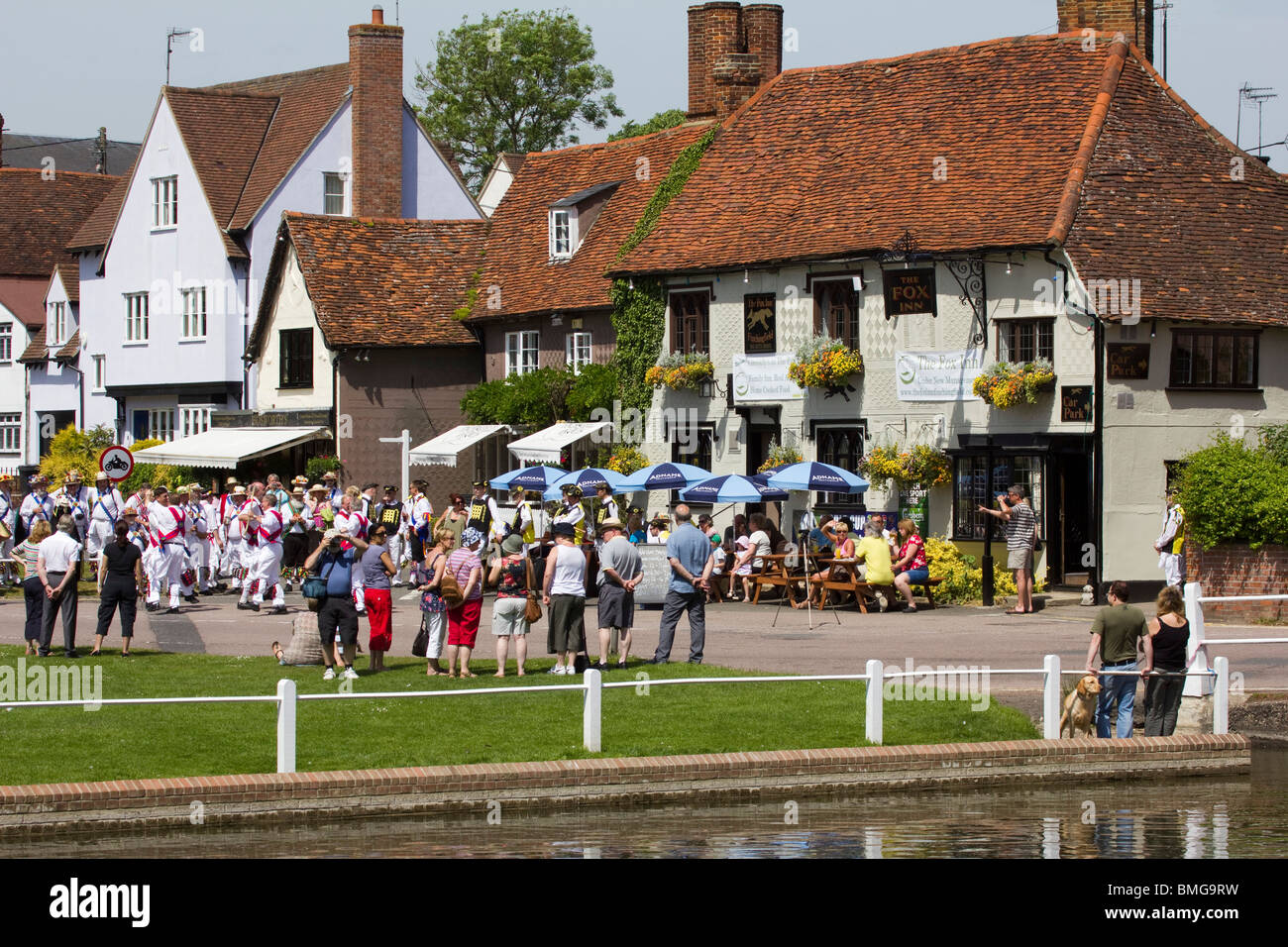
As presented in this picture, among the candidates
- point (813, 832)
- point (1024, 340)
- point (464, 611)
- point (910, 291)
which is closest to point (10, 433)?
point (910, 291)

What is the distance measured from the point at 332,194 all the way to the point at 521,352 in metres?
11.4

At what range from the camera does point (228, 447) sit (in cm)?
4553

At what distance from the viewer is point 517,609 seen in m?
19.6

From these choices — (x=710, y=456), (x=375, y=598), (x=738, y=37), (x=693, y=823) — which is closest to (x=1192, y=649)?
(x=693, y=823)

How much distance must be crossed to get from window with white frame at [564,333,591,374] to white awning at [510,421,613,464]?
1.48 meters

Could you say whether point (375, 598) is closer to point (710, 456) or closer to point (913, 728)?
point (913, 728)

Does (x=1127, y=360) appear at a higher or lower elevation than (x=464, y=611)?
higher

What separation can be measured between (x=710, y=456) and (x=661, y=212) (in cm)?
573

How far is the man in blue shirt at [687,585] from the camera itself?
20781 millimetres

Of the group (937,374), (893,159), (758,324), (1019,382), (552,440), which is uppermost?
(893,159)

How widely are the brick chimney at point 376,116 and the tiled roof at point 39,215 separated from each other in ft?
62.6

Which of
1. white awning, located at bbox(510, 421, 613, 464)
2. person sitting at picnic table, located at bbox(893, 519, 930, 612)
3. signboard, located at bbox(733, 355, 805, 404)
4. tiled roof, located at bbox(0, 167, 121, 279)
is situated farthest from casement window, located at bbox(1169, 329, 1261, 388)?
tiled roof, located at bbox(0, 167, 121, 279)

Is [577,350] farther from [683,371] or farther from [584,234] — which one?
[683,371]

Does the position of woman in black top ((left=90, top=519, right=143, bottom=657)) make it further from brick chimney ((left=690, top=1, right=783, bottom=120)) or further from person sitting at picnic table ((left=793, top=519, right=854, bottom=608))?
brick chimney ((left=690, top=1, right=783, bottom=120))
